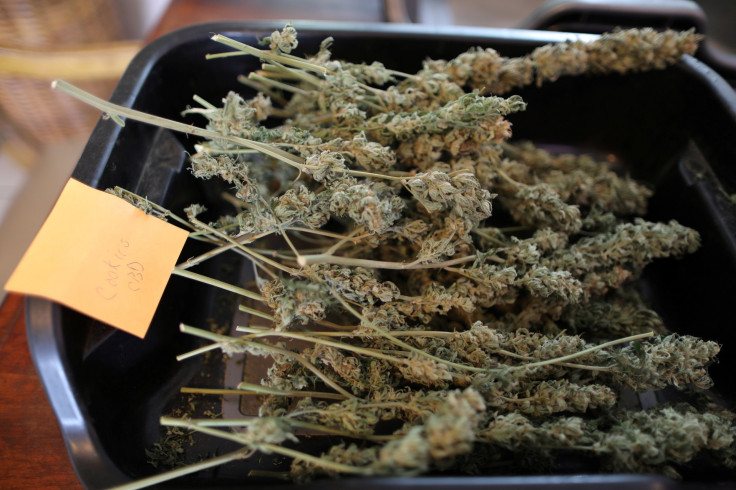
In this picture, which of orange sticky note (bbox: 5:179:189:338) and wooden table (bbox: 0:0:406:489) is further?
wooden table (bbox: 0:0:406:489)

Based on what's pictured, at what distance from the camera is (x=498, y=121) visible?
925mm

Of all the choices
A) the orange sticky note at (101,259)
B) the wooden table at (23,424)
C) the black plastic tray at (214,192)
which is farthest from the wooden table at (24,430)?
the orange sticky note at (101,259)

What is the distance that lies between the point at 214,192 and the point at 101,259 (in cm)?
48

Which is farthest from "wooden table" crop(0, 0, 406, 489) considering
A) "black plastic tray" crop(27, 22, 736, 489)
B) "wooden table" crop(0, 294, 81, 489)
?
"black plastic tray" crop(27, 22, 736, 489)

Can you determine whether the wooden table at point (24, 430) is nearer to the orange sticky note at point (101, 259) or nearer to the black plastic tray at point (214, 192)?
the black plastic tray at point (214, 192)

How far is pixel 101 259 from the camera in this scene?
2.71 ft

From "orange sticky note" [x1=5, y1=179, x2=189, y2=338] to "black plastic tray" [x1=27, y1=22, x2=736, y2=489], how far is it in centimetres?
4

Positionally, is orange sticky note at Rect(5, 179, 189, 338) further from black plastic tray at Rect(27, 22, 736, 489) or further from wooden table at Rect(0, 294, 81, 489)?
wooden table at Rect(0, 294, 81, 489)

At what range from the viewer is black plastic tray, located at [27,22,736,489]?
0.81 metres

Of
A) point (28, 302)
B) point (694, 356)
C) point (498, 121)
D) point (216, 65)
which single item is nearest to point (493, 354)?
point (694, 356)

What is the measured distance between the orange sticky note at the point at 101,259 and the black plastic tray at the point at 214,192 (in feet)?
0.14

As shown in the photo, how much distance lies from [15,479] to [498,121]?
1251 millimetres

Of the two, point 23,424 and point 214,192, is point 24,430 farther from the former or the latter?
point 214,192

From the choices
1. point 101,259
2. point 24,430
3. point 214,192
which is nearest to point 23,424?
point 24,430
